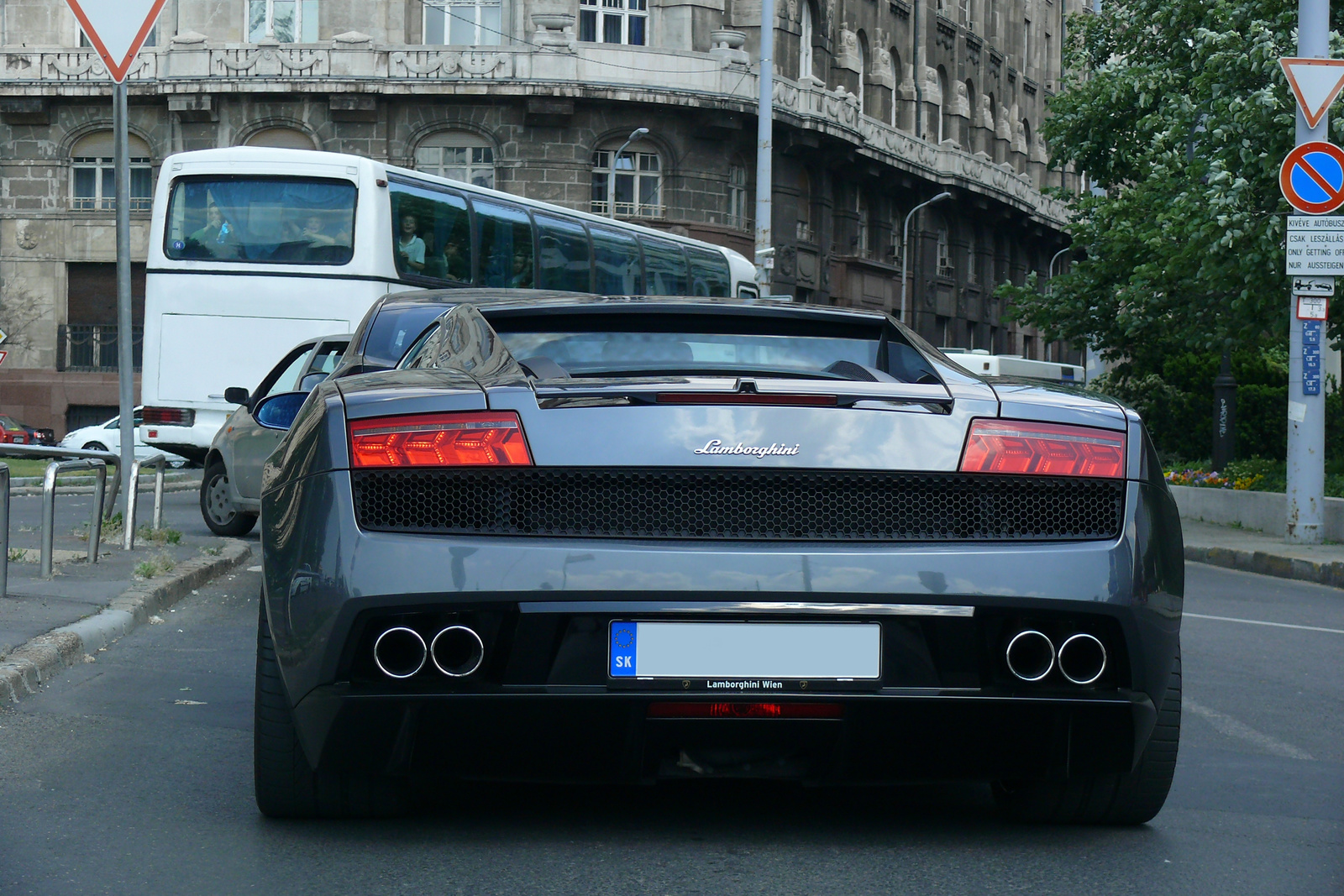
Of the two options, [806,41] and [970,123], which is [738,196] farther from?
[970,123]

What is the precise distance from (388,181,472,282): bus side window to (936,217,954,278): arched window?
3500cm

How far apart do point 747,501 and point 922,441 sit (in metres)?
0.39

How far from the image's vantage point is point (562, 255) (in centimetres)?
2078

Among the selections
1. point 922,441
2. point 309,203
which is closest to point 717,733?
point 922,441

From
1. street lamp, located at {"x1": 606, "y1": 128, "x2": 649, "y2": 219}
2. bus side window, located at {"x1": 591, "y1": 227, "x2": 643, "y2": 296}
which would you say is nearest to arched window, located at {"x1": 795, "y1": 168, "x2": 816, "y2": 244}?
street lamp, located at {"x1": 606, "y1": 128, "x2": 649, "y2": 219}

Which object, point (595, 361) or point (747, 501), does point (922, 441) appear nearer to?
point (747, 501)

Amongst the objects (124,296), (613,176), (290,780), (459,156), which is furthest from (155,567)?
(459,156)

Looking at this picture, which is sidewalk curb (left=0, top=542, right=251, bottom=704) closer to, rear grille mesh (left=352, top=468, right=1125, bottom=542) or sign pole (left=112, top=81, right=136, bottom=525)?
sign pole (left=112, top=81, right=136, bottom=525)

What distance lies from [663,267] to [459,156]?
599 inches

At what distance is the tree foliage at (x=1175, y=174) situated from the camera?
1598 cm

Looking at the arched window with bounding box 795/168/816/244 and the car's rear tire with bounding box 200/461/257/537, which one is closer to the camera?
the car's rear tire with bounding box 200/461/257/537

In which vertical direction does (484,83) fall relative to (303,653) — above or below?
above

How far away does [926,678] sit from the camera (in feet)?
11.5

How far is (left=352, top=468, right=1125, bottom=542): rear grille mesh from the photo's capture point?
3504mm
